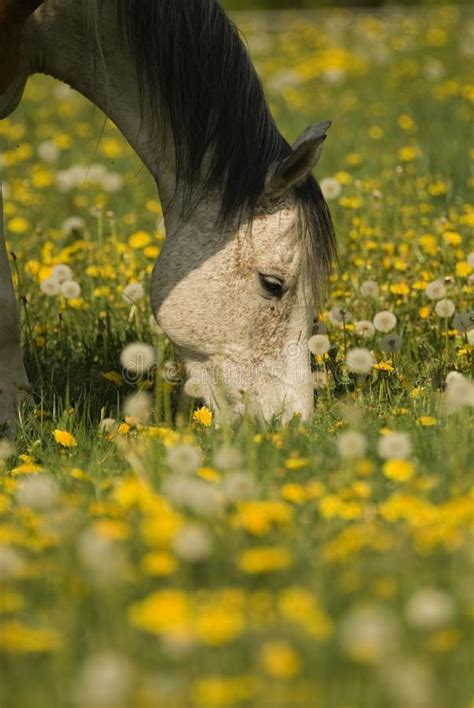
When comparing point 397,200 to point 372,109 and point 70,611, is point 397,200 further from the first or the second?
point 70,611

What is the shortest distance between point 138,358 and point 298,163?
923 mm

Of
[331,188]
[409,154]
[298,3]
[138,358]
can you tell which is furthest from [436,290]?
[298,3]

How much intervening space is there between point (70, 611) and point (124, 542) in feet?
0.91

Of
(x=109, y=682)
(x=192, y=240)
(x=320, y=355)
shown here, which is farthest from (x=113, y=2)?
(x=109, y=682)

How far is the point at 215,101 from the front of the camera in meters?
4.30

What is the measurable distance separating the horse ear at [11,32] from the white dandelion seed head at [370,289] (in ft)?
5.91

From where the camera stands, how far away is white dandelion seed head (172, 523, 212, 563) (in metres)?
2.42

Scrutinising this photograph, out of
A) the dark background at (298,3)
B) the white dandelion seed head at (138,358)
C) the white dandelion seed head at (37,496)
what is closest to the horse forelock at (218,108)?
the white dandelion seed head at (138,358)

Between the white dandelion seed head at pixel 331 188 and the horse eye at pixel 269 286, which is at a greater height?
the white dandelion seed head at pixel 331 188

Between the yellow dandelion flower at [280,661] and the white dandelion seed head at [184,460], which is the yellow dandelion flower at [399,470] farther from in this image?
the yellow dandelion flower at [280,661]

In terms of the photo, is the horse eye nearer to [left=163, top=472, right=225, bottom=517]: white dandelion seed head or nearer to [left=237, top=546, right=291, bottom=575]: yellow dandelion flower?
[left=163, top=472, right=225, bottom=517]: white dandelion seed head

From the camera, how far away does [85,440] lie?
158 inches

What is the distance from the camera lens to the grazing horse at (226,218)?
4301mm

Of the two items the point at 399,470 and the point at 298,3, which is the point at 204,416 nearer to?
the point at 399,470
